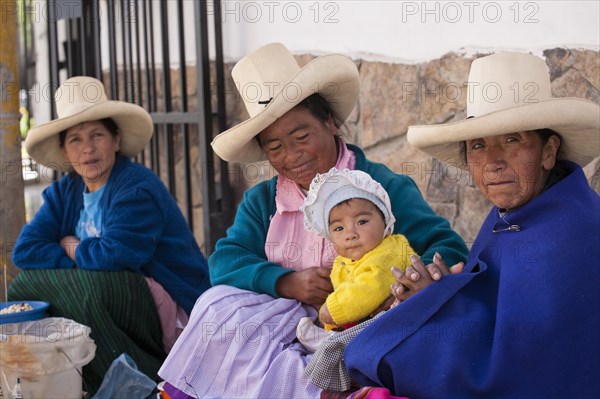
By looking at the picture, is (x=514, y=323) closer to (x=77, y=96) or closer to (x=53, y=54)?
(x=77, y=96)

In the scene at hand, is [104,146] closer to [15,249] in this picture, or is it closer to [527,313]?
[15,249]

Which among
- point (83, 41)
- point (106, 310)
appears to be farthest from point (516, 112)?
point (83, 41)

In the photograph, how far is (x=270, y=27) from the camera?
5414 millimetres

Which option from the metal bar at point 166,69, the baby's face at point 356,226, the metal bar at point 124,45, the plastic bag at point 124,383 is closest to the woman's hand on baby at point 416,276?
the baby's face at point 356,226

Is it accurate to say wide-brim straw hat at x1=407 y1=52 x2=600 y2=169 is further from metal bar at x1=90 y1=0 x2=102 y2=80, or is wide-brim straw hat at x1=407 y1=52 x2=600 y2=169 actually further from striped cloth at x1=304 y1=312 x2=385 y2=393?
metal bar at x1=90 y1=0 x2=102 y2=80

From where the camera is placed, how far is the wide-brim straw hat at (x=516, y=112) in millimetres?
2746

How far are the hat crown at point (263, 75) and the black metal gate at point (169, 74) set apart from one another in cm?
194

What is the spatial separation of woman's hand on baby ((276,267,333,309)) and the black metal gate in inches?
89.6

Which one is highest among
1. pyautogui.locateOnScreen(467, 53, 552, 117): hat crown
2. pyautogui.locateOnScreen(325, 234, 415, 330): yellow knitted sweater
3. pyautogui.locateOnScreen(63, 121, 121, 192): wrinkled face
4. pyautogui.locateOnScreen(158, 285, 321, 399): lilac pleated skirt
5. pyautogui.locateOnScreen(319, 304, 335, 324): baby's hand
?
pyautogui.locateOnScreen(467, 53, 552, 117): hat crown

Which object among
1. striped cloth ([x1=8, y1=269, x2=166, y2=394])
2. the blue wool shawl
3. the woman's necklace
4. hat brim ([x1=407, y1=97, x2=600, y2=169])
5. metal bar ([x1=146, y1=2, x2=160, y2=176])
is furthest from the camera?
metal bar ([x1=146, y1=2, x2=160, y2=176])

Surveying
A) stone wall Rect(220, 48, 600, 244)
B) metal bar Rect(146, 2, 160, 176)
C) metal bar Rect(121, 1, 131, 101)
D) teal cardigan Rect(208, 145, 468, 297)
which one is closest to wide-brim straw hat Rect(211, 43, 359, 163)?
teal cardigan Rect(208, 145, 468, 297)

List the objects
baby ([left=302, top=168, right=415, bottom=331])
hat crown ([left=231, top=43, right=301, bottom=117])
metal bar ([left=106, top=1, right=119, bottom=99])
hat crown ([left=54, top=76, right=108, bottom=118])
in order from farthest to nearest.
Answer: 1. metal bar ([left=106, top=1, right=119, bottom=99])
2. hat crown ([left=54, top=76, right=108, bottom=118])
3. hat crown ([left=231, top=43, right=301, bottom=117])
4. baby ([left=302, top=168, right=415, bottom=331])

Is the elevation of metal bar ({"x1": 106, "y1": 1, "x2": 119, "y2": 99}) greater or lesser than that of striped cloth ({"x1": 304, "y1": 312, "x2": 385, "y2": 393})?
greater

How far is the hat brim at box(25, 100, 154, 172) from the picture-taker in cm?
446
